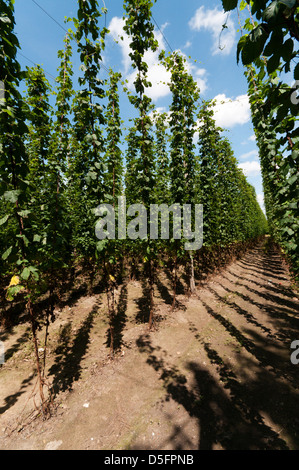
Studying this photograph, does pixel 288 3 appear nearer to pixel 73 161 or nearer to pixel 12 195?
pixel 12 195

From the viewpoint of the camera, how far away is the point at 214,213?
13227 millimetres

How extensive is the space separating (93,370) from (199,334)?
3920mm

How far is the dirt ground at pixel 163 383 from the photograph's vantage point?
368 centimetres

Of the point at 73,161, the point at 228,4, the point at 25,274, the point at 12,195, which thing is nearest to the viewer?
the point at 228,4

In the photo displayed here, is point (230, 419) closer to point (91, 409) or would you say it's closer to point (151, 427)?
point (151, 427)

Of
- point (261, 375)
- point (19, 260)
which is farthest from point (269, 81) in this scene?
point (261, 375)

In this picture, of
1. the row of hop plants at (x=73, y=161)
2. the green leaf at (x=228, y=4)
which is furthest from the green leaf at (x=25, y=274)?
the green leaf at (x=228, y=4)

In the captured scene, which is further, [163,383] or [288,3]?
[163,383]

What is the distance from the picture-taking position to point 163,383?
5039mm

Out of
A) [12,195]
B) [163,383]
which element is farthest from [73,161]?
[163,383]

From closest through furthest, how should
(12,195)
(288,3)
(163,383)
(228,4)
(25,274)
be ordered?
(288,3)
(228,4)
(12,195)
(25,274)
(163,383)

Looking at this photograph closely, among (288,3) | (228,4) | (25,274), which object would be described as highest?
(228,4)

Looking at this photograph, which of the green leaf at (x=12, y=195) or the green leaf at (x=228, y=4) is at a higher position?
the green leaf at (x=228, y=4)

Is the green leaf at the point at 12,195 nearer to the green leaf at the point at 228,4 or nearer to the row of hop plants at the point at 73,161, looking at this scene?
the row of hop plants at the point at 73,161
